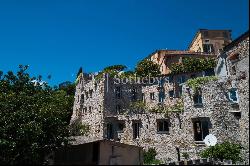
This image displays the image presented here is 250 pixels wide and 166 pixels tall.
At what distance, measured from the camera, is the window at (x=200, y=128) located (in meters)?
44.0

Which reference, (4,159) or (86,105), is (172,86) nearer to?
(86,105)

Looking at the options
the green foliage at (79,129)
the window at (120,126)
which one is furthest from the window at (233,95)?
the green foliage at (79,129)

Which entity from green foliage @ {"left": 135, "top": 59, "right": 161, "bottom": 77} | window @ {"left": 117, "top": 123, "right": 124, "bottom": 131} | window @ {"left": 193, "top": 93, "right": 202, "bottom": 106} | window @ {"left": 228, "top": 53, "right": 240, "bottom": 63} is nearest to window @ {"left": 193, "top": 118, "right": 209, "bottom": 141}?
window @ {"left": 193, "top": 93, "right": 202, "bottom": 106}

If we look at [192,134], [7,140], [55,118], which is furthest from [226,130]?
[7,140]

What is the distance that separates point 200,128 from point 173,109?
5426 mm

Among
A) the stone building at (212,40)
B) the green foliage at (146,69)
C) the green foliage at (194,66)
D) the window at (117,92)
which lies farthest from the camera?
the stone building at (212,40)

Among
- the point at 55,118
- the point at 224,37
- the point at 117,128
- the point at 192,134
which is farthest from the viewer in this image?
the point at 224,37

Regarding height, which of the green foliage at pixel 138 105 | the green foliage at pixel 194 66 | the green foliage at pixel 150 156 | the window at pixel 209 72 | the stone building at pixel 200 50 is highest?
the stone building at pixel 200 50

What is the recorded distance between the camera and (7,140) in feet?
109

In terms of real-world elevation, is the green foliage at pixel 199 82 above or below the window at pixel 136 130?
above

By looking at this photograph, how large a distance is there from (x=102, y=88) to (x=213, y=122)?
73.0ft

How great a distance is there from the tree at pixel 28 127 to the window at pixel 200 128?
1812cm

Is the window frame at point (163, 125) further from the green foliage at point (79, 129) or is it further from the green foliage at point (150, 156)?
the green foliage at point (79, 129)

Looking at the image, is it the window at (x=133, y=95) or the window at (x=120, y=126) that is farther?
the window at (x=133, y=95)
